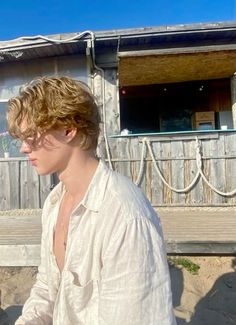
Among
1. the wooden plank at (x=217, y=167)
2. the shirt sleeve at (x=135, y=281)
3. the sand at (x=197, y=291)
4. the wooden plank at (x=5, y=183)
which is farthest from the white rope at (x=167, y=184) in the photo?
the shirt sleeve at (x=135, y=281)

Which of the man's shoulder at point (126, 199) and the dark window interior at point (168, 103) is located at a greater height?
the dark window interior at point (168, 103)

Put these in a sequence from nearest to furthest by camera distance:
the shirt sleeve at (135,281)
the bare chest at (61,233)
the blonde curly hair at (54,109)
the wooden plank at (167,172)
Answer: the shirt sleeve at (135,281) → the blonde curly hair at (54,109) → the bare chest at (61,233) → the wooden plank at (167,172)

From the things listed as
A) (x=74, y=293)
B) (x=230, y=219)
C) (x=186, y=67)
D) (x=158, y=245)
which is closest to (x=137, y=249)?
(x=158, y=245)

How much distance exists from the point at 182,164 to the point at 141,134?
927 millimetres

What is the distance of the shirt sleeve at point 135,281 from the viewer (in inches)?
43.7

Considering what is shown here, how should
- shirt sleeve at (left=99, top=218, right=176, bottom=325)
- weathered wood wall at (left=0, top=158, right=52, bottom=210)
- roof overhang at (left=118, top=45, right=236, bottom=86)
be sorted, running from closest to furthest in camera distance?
1. shirt sleeve at (left=99, top=218, right=176, bottom=325)
2. roof overhang at (left=118, top=45, right=236, bottom=86)
3. weathered wood wall at (left=0, top=158, right=52, bottom=210)

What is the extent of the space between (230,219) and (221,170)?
1587 millimetres

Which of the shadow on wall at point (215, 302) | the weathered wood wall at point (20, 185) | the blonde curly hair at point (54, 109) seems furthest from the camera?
the weathered wood wall at point (20, 185)

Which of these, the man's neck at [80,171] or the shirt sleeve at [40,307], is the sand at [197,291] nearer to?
the shirt sleeve at [40,307]

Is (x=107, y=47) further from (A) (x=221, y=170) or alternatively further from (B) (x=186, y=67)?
(A) (x=221, y=170)

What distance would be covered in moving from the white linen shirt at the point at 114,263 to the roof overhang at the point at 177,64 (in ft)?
18.4

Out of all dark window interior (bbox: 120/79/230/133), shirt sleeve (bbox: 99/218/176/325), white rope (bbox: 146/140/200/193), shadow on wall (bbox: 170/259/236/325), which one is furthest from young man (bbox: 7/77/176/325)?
dark window interior (bbox: 120/79/230/133)

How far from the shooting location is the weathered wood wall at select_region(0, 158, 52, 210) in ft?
23.9

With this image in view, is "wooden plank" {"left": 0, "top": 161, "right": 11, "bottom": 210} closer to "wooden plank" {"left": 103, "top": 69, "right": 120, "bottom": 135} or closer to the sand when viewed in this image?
"wooden plank" {"left": 103, "top": 69, "right": 120, "bottom": 135}
